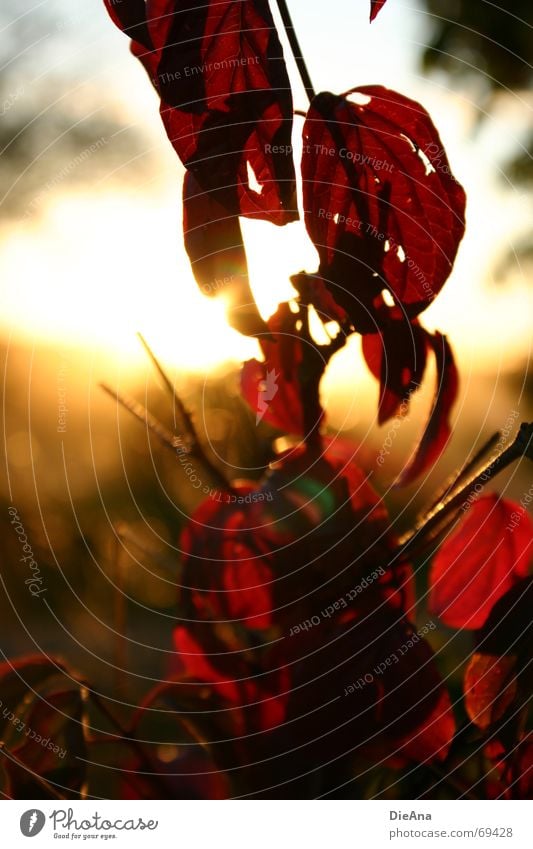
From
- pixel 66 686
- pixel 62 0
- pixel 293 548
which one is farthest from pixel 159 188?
pixel 66 686

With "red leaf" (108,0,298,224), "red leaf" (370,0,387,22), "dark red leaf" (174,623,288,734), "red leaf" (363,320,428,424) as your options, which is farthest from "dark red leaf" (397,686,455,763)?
"red leaf" (370,0,387,22)

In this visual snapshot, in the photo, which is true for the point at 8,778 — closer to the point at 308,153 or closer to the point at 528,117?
the point at 308,153

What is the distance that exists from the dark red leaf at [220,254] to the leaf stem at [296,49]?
4.3 inches

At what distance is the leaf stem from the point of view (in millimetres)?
565

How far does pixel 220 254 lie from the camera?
56 centimetres

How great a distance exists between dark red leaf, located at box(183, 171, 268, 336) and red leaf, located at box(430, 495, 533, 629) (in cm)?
23

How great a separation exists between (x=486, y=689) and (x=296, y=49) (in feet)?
1.70

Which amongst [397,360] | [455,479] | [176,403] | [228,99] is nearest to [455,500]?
[455,479]

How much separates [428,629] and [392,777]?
0.12 m

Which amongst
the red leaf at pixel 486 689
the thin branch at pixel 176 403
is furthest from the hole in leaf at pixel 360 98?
the red leaf at pixel 486 689

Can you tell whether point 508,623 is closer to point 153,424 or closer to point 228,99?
point 153,424

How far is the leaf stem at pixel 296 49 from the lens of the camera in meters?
0.56

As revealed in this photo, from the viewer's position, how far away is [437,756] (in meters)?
0.60

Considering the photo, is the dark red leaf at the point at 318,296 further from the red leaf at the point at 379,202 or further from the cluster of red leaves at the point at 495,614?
the cluster of red leaves at the point at 495,614
